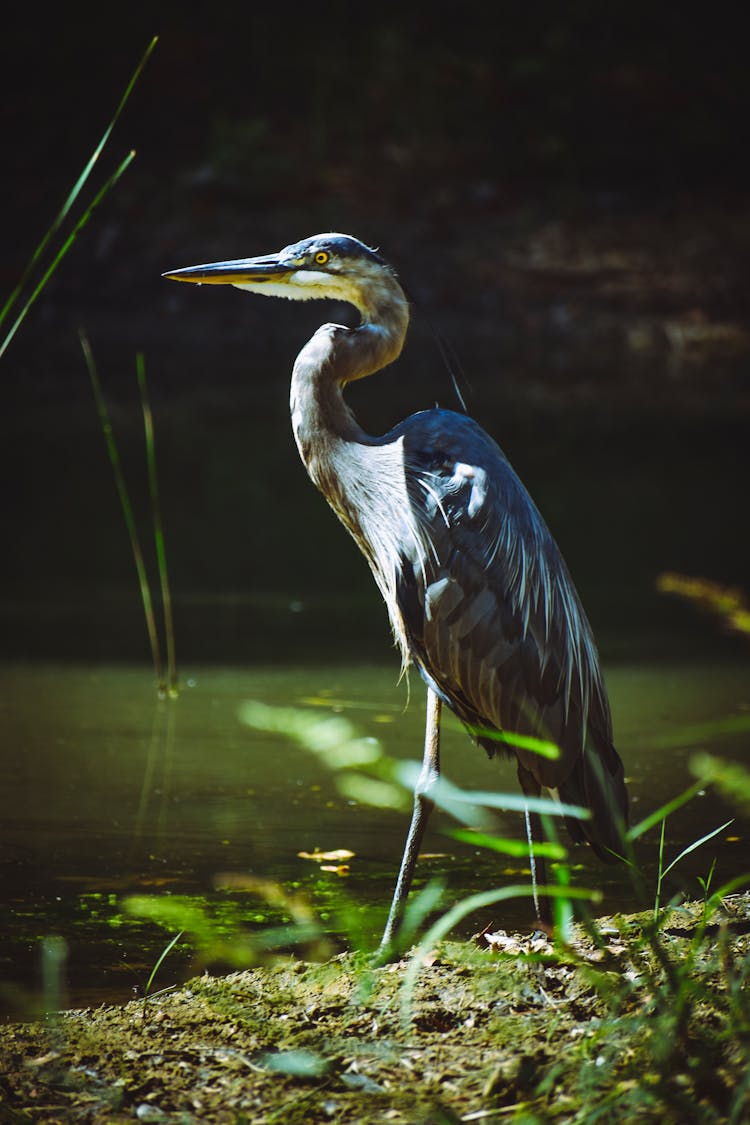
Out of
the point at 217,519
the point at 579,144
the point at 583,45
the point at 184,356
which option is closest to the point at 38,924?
the point at 217,519

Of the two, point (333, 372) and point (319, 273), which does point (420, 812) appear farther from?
point (319, 273)

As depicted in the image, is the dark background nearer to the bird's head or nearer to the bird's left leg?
the bird's head

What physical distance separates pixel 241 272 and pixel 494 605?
966mm

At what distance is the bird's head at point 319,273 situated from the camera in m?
3.32

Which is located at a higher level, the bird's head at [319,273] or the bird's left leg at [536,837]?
the bird's head at [319,273]

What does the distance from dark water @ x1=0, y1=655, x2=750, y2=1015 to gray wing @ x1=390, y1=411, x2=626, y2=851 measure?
404 mm

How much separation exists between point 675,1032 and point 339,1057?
592mm

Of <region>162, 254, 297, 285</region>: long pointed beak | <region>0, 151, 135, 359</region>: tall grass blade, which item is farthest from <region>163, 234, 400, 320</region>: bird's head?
<region>0, 151, 135, 359</region>: tall grass blade

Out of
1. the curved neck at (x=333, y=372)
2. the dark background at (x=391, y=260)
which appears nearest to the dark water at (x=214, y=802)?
the curved neck at (x=333, y=372)

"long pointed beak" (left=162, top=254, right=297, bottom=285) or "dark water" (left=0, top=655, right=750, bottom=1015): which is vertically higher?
"long pointed beak" (left=162, top=254, right=297, bottom=285)

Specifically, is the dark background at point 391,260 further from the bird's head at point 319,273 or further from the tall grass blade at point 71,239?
the tall grass blade at point 71,239

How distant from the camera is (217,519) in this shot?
30.2ft

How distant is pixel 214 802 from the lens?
4.22 m

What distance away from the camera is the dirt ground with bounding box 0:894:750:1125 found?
1.99m
